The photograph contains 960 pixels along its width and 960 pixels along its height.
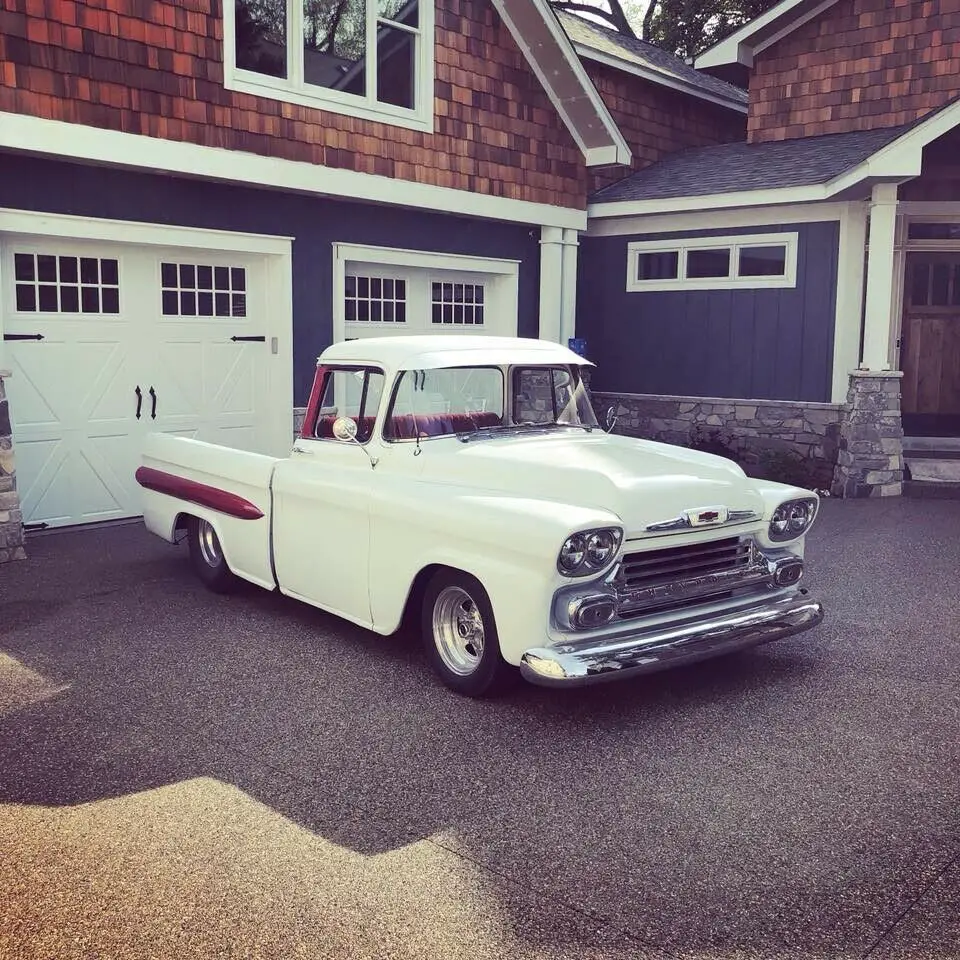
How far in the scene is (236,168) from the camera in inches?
361

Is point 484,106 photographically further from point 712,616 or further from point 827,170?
point 712,616

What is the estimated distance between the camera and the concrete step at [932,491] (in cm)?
1069

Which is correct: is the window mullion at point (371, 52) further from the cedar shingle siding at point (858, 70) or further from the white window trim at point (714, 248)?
the cedar shingle siding at point (858, 70)

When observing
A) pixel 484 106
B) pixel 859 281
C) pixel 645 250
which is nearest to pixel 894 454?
pixel 859 281

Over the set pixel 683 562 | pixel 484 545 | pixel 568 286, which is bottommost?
pixel 683 562

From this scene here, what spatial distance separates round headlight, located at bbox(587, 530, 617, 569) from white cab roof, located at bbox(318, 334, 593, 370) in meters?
1.56

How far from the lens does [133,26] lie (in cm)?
835

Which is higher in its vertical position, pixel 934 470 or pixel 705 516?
pixel 705 516

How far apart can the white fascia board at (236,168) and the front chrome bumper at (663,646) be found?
19.4ft

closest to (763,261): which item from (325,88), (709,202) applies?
(709,202)

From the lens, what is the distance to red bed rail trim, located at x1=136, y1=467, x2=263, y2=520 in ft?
20.4

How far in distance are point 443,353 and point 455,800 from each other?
2.58 m

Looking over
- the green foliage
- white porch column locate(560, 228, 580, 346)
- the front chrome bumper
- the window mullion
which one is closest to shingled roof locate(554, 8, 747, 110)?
white porch column locate(560, 228, 580, 346)

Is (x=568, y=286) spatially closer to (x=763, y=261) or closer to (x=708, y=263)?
(x=708, y=263)
